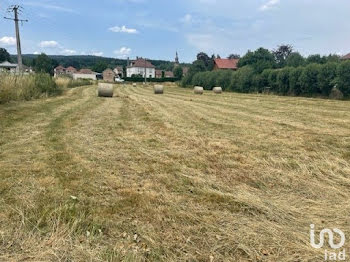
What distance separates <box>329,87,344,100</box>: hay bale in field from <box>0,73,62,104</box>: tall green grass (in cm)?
A: 2116

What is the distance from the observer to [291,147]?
5.82m

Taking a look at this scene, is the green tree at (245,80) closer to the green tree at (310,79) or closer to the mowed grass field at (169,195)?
the green tree at (310,79)

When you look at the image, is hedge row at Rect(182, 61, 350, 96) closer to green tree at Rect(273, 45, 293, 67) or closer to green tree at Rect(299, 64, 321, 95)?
green tree at Rect(299, 64, 321, 95)

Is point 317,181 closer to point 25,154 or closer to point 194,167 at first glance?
point 194,167

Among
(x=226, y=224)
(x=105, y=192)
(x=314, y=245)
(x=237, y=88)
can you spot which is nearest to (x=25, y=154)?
(x=105, y=192)

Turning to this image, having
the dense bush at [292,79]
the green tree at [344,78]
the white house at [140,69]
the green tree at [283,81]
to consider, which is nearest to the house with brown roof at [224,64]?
the dense bush at [292,79]

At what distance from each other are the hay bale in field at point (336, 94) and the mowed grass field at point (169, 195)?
19.2 meters

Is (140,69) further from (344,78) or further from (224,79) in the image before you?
(344,78)

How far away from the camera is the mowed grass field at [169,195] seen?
262 cm

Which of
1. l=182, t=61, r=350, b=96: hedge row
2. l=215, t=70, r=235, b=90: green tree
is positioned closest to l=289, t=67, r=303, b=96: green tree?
l=182, t=61, r=350, b=96: hedge row

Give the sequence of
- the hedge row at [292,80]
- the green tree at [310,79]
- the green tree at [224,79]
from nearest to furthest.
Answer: the hedge row at [292,80], the green tree at [310,79], the green tree at [224,79]

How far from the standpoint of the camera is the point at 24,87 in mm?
14469

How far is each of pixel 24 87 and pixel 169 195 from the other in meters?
13.4

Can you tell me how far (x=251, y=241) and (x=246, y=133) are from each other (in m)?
4.72
